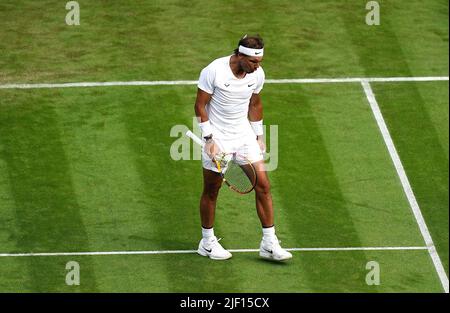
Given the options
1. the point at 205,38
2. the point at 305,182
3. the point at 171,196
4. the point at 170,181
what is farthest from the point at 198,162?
the point at 205,38

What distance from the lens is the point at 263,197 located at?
19375 mm

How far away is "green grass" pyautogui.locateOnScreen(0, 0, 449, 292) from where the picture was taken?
64.4 feet

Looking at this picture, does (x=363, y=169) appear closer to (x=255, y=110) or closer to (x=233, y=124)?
(x=255, y=110)

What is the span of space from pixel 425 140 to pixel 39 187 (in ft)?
17.4

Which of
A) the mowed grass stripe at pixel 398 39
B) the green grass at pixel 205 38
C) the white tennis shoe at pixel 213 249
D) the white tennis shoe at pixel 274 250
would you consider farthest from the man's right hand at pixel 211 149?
the mowed grass stripe at pixel 398 39

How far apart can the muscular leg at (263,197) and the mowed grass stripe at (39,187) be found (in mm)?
2071

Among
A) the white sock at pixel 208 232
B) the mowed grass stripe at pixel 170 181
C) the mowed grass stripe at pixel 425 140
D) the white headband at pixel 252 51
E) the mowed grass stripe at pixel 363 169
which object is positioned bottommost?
the mowed grass stripe at pixel 425 140

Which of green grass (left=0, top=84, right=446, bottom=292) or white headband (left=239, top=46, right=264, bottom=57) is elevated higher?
white headband (left=239, top=46, right=264, bottom=57)

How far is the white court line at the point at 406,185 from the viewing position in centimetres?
1972

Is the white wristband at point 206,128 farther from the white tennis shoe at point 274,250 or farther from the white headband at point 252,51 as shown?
the white tennis shoe at point 274,250

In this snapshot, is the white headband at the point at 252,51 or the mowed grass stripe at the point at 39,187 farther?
the mowed grass stripe at the point at 39,187

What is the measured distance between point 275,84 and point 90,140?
317cm

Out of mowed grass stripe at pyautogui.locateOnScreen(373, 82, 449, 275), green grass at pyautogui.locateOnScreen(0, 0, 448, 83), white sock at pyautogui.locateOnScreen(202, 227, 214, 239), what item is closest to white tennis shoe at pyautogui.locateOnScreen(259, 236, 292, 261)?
white sock at pyautogui.locateOnScreen(202, 227, 214, 239)

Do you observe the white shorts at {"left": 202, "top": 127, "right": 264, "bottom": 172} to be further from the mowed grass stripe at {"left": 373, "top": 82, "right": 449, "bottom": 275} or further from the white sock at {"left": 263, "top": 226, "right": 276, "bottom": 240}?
the mowed grass stripe at {"left": 373, "top": 82, "right": 449, "bottom": 275}
